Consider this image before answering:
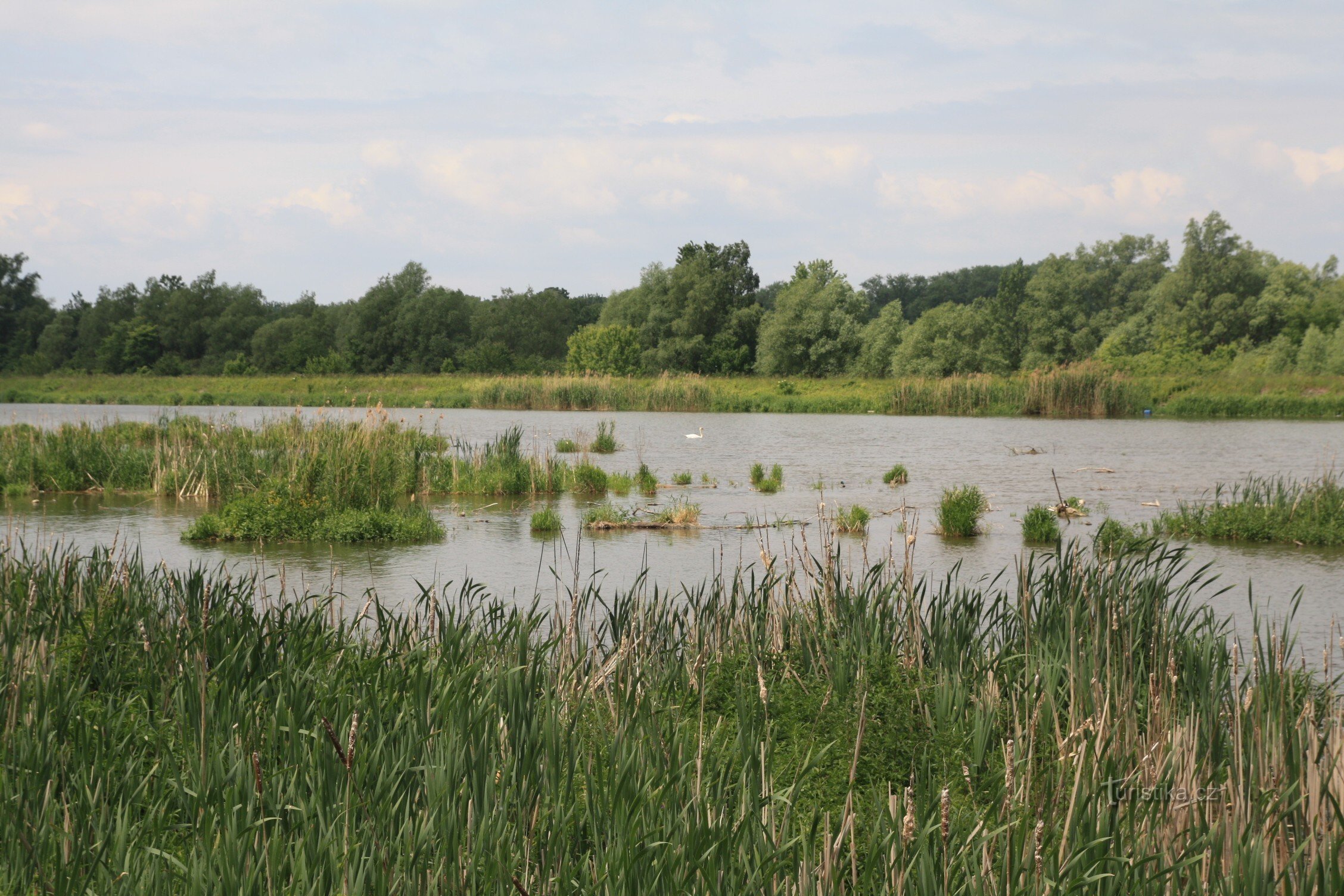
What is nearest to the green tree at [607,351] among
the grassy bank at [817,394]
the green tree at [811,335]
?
the green tree at [811,335]

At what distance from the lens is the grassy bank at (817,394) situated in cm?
3681

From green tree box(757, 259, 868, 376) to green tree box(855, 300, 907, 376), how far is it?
0.71 m

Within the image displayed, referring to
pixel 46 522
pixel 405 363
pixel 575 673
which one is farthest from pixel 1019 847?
pixel 405 363

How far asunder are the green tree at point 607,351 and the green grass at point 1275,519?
190 ft

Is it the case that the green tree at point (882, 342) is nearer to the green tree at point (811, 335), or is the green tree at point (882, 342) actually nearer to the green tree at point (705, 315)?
the green tree at point (811, 335)

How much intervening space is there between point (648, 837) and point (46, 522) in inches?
453

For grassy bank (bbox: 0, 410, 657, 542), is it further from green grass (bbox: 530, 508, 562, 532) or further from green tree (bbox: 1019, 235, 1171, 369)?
green tree (bbox: 1019, 235, 1171, 369)

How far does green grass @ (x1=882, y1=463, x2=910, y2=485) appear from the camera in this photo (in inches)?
680

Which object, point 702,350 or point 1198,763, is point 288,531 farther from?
point 702,350

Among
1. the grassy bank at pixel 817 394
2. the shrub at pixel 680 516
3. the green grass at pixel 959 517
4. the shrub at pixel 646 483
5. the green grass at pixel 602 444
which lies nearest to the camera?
the green grass at pixel 959 517

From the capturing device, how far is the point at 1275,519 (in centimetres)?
1147

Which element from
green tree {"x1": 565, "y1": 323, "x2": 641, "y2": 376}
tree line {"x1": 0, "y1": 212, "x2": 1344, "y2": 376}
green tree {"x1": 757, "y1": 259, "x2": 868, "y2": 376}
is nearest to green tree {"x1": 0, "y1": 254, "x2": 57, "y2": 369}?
tree line {"x1": 0, "y1": 212, "x2": 1344, "y2": 376}

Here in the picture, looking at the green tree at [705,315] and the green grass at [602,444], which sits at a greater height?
the green tree at [705,315]

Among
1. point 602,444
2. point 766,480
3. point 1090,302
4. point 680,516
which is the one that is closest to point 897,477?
point 766,480
